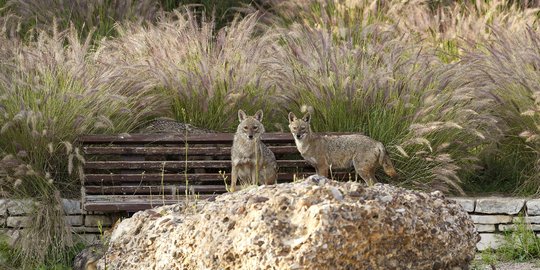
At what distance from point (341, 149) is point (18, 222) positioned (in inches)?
94.2

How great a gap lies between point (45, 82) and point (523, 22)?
470cm

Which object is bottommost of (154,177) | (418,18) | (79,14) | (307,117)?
(154,177)

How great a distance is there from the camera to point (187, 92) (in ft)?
29.5

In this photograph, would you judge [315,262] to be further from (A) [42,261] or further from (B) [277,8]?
(B) [277,8]

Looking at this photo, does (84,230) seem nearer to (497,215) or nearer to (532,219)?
(497,215)

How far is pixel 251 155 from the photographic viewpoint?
795 centimetres

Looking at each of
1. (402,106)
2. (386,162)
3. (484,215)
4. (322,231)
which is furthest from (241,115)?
(322,231)

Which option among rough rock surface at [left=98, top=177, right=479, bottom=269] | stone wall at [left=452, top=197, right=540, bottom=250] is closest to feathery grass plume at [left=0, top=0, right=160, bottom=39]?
stone wall at [left=452, top=197, right=540, bottom=250]

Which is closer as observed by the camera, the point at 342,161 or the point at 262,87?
the point at 342,161

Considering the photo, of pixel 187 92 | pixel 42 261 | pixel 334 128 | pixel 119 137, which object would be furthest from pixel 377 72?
pixel 42 261

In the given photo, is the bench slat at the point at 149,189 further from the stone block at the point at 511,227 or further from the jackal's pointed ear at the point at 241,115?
the stone block at the point at 511,227

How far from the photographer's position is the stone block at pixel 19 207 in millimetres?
8070

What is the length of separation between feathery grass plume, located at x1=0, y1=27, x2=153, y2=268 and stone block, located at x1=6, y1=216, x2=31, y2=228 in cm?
5

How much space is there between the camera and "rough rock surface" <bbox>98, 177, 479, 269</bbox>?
5.00 meters
